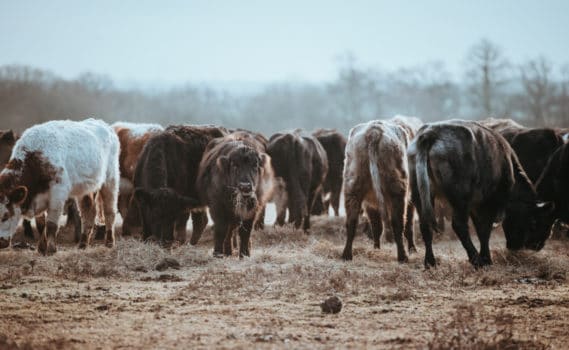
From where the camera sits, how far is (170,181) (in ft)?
38.9

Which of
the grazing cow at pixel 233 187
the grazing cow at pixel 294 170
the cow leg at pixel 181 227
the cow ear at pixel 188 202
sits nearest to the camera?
the grazing cow at pixel 233 187

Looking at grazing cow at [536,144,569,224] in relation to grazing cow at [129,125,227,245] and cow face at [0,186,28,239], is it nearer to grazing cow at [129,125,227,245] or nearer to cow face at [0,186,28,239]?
grazing cow at [129,125,227,245]

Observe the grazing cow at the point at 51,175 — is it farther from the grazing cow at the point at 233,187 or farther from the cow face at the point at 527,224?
the cow face at the point at 527,224

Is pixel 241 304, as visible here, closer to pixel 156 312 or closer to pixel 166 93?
pixel 156 312

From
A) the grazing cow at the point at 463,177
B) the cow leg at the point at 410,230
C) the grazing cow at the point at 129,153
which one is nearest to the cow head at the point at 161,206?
the grazing cow at the point at 129,153

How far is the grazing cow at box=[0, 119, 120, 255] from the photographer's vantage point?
1036 centimetres

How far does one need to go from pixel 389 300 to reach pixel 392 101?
53.6 metres

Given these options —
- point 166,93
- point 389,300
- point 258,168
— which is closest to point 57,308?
point 389,300

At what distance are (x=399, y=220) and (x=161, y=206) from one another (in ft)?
11.7

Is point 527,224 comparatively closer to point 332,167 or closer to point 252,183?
point 252,183

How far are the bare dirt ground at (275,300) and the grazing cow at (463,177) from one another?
1.68 ft

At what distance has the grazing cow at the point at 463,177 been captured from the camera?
A: 9.23m

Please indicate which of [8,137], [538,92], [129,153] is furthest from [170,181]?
[538,92]

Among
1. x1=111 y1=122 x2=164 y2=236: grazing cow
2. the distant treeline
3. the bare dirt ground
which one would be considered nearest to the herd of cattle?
the bare dirt ground
